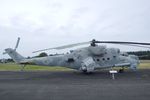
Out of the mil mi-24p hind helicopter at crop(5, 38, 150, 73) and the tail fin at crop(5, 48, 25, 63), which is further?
the tail fin at crop(5, 48, 25, 63)

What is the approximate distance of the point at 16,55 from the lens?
46219 millimetres

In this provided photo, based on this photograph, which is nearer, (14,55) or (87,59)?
(87,59)

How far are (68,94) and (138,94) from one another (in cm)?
389

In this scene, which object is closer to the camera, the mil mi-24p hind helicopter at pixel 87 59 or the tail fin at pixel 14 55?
the mil mi-24p hind helicopter at pixel 87 59

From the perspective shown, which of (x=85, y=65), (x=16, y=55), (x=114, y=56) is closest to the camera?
(x=85, y=65)

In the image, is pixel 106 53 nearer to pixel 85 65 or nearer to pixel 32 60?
pixel 85 65

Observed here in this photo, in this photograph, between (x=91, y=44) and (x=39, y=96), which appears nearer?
(x=39, y=96)

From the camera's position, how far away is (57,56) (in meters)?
Answer: 40.9

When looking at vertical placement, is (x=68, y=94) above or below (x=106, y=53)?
below

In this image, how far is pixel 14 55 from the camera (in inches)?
1825

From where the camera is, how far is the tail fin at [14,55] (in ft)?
150

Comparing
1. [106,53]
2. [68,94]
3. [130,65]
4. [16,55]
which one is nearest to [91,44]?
[106,53]

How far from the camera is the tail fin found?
45697 millimetres

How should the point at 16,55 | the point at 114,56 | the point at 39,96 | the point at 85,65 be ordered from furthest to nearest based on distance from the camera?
the point at 16,55
the point at 114,56
the point at 85,65
the point at 39,96
